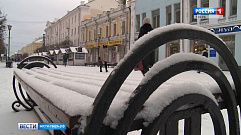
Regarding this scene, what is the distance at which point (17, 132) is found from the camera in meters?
2.27

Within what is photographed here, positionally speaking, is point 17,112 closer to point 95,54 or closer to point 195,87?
point 195,87

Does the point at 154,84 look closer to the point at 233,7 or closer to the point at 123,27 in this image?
the point at 233,7

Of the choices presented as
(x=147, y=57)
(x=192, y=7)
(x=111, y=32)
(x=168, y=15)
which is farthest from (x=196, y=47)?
(x=111, y=32)

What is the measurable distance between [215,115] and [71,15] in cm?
3958

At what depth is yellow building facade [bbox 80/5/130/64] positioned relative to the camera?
73.5 feet

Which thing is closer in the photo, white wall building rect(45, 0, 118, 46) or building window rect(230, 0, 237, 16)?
building window rect(230, 0, 237, 16)

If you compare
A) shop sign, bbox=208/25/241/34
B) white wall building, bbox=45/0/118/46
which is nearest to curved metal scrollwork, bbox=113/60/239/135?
shop sign, bbox=208/25/241/34

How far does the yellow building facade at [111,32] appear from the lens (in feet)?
73.5

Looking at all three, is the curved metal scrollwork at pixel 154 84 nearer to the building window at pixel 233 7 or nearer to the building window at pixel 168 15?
the building window at pixel 233 7

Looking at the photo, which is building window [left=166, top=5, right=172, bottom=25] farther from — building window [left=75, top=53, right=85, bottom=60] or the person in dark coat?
the person in dark coat

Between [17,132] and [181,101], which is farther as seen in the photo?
[17,132]

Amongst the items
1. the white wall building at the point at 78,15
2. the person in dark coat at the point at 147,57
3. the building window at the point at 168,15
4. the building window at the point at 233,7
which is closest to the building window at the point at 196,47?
the building window at the point at 233,7

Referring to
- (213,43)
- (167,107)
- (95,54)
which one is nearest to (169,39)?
(167,107)

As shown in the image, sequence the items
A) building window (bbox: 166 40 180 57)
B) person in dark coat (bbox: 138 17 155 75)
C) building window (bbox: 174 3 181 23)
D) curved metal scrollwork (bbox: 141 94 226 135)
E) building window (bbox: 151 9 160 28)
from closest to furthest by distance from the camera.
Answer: curved metal scrollwork (bbox: 141 94 226 135) < person in dark coat (bbox: 138 17 155 75) < building window (bbox: 166 40 180 57) < building window (bbox: 174 3 181 23) < building window (bbox: 151 9 160 28)
